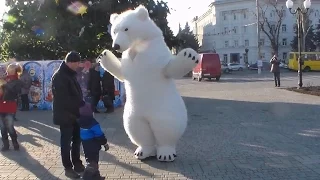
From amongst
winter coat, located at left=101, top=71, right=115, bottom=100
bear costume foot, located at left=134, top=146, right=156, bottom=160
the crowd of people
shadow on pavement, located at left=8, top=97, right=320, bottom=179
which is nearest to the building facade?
winter coat, located at left=101, top=71, right=115, bottom=100

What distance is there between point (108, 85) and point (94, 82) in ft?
1.64

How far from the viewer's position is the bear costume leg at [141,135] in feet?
22.8

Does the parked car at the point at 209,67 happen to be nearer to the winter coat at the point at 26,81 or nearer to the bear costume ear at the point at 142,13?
the winter coat at the point at 26,81

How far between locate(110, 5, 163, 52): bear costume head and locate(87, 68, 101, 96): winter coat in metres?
6.93

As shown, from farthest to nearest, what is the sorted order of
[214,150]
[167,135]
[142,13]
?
[214,150] < [167,135] < [142,13]

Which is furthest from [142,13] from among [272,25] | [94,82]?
[272,25]

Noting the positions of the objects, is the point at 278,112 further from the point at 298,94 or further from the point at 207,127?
the point at 298,94

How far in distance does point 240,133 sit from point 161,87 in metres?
3.47

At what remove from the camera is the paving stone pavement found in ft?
20.9

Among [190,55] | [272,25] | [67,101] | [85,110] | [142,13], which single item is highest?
[272,25]

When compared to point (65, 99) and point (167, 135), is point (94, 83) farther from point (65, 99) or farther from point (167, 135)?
point (65, 99)

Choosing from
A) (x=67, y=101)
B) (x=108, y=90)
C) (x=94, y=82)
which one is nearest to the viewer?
(x=67, y=101)

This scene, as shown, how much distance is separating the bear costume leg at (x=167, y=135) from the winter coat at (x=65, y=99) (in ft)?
4.42

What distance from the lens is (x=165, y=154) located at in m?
6.94
